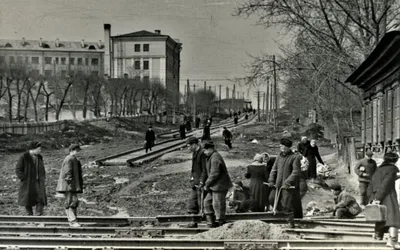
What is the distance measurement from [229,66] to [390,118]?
298 inches

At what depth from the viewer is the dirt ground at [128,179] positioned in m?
15.6

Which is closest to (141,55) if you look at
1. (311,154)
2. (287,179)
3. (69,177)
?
(311,154)

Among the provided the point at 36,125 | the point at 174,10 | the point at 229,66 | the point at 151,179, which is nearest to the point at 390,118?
the point at 174,10

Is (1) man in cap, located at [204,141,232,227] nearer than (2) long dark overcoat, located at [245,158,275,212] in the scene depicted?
Yes

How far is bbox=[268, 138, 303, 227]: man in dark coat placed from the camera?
32.1 ft

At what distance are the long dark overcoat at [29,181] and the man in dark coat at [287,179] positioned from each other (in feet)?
15.2

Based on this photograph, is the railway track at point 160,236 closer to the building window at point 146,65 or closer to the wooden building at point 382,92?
the wooden building at point 382,92

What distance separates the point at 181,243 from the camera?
25.7ft

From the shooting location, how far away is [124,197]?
17.8 metres

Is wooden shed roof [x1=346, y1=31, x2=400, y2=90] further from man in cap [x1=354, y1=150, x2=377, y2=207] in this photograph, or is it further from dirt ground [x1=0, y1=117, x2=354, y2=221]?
dirt ground [x1=0, y1=117, x2=354, y2=221]

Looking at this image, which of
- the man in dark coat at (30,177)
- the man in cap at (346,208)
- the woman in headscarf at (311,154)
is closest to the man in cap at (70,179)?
the man in dark coat at (30,177)

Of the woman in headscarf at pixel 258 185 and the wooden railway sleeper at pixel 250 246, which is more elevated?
the woman in headscarf at pixel 258 185

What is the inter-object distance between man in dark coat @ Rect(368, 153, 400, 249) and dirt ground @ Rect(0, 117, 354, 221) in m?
5.91

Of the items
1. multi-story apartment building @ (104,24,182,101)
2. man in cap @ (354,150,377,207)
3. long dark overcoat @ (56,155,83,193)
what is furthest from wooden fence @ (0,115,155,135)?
multi-story apartment building @ (104,24,182,101)
